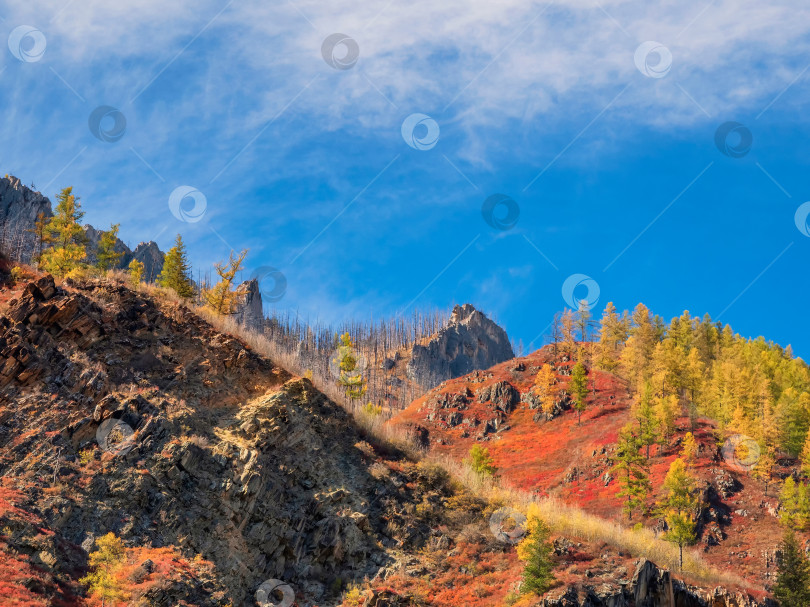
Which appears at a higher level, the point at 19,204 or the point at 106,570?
the point at 19,204

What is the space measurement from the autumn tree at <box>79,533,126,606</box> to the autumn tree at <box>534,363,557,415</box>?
71895mm

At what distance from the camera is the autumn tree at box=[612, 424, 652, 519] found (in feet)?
189

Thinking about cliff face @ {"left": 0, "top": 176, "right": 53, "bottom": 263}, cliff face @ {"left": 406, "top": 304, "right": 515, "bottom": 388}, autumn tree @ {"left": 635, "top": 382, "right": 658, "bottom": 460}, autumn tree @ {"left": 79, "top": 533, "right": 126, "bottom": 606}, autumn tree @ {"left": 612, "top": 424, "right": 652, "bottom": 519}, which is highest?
cliff face @ {"left": 406, "top": 304, "right": 515, "bottom": 388}

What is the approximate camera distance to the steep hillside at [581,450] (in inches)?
2092

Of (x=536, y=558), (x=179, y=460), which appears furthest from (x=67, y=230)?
(x=536, y=558)

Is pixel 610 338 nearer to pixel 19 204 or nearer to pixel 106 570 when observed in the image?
pixel 106 570

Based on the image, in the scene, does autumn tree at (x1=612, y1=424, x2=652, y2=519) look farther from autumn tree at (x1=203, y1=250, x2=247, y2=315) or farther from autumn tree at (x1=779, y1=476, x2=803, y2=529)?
autumn tree at (x1=203, y1=250, x2=247, y2=315)

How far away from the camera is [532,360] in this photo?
107 m

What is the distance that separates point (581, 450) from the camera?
75812mm

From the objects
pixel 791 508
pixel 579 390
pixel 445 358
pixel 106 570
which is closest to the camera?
pixel 106 570

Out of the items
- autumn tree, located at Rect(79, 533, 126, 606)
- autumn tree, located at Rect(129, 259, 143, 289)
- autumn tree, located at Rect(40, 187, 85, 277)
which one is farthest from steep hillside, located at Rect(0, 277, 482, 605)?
autumn tree, located at Rect(40, 187, 85, 277)

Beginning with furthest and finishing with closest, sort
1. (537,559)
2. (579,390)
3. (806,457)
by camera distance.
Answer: (579,390) < (806,457) < (537,559)

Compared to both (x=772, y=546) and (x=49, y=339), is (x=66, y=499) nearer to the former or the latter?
(x=49, y=339)

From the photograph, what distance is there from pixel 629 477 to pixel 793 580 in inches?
795
